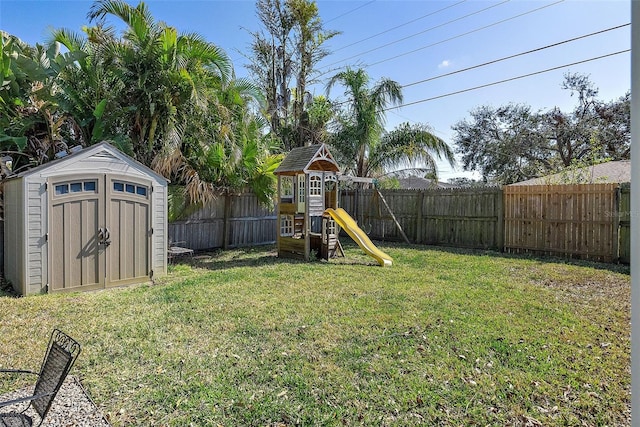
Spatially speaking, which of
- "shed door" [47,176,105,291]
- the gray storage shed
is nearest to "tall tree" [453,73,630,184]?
the gray storage shed

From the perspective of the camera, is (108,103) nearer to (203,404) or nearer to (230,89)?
(230,89)

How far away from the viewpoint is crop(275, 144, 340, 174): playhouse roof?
906cm

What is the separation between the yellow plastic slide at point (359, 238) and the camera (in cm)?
833

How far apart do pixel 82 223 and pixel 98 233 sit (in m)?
0.28

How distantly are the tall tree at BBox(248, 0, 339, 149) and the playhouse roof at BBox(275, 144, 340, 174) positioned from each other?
6.92 metres

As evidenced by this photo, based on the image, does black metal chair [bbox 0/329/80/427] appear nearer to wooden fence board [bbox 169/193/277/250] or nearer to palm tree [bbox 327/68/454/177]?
wooden fence board [bbox 169/193/277/250]

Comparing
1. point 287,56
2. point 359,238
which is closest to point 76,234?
point 359,238

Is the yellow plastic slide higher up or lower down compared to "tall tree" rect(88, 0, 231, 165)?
lower down

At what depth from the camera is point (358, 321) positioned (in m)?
4.66

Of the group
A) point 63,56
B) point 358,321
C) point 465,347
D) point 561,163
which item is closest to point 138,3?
point 63,56

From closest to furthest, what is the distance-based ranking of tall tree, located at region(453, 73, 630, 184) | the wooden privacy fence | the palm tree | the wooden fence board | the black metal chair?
1. the black metal chair
2. the wooden privacy fence
3. the wooden fence board
4. the palm tree
5. tall tree, located at region(453, 73, 630, 184)

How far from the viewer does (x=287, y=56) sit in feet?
58.5

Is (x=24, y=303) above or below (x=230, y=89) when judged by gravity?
below

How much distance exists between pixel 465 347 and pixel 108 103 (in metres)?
8.39
